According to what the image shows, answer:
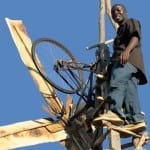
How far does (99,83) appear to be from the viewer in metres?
11.5

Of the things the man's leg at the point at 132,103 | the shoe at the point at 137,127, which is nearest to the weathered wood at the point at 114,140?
the shoe at the point at 137,127

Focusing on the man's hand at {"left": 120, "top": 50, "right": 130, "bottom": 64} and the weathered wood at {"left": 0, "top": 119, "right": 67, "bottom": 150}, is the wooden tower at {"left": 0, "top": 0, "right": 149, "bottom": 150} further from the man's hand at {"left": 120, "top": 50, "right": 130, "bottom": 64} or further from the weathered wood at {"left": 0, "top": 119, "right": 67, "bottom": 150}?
the man's hand at {"left": 120, "top": 50, "right": 130, "bottom": 64}

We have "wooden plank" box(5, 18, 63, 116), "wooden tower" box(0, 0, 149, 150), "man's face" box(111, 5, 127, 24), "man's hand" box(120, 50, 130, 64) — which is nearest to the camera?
"man's hand" box(120, 50, 130, 64)

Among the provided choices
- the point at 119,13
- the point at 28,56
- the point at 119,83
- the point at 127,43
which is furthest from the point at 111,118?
the point at 28,56

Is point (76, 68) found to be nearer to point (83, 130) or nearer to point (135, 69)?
point (83, 130)

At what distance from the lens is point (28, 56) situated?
14.2 m

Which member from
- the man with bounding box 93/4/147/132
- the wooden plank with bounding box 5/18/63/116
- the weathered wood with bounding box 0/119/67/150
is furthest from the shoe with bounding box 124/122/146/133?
the wooden plank with bounding box 5/18/63/116

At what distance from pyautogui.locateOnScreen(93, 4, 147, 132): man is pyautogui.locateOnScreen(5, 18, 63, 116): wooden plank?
8.79 feet

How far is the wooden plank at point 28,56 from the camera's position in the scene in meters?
13.7

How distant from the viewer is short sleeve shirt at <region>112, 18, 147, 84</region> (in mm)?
11016

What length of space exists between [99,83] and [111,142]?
1296 millimetres

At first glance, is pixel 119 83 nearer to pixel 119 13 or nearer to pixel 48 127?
pixel 119 13

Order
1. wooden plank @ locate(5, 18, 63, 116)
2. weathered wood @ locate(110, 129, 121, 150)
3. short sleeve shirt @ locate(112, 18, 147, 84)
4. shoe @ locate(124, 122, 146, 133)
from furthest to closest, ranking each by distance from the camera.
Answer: wooden plank @ locate(5, 18, 63, 116)
short sleeve shirt @ locate(112, 18, 147, 84)
shoe @ locate(124, 122, 146, 133)
weathered wood @ locate(110, 129, 121, 150)

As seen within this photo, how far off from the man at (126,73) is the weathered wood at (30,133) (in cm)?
231
